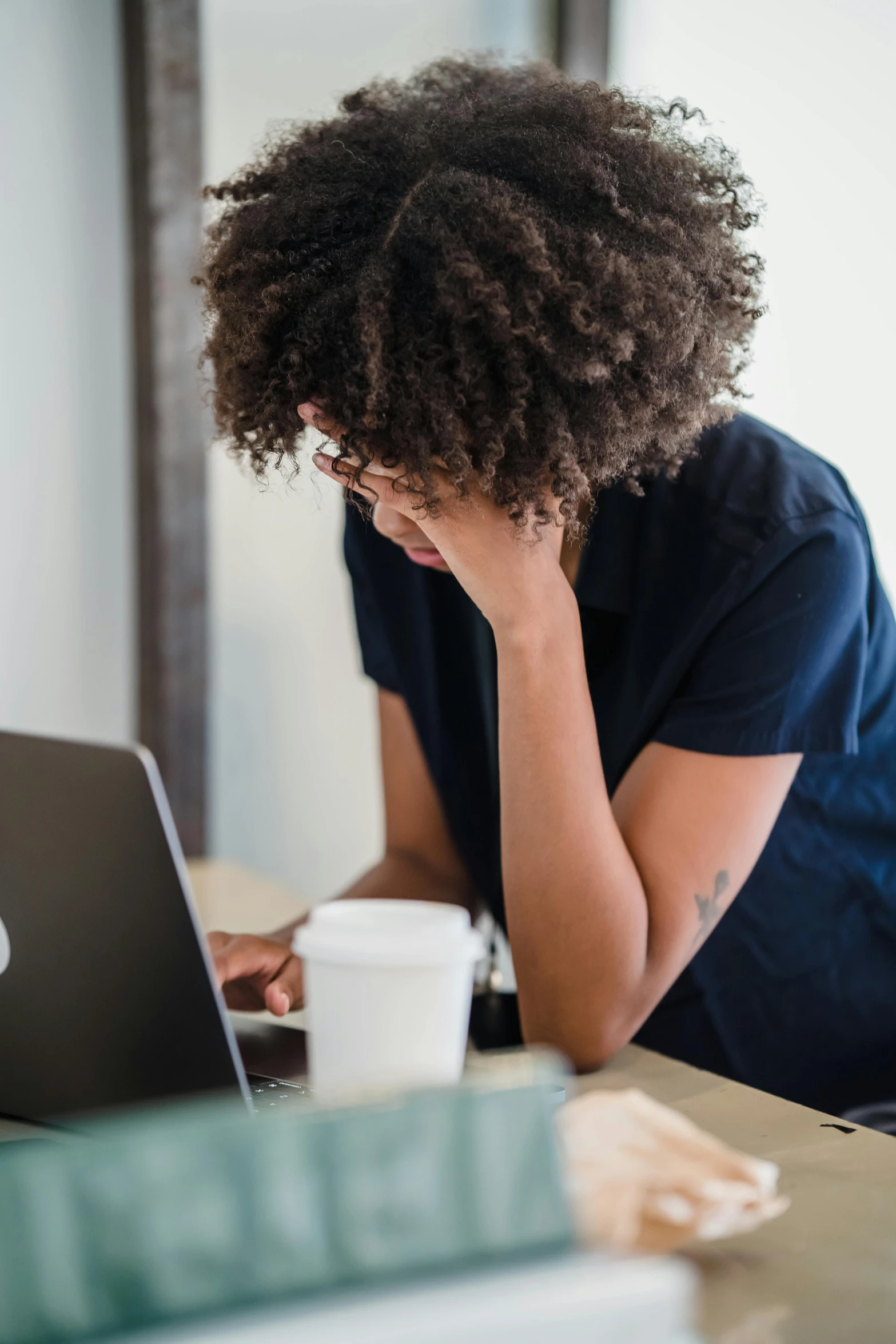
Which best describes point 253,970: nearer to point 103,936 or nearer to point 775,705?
point 103,936

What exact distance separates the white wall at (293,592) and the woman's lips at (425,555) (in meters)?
0.96

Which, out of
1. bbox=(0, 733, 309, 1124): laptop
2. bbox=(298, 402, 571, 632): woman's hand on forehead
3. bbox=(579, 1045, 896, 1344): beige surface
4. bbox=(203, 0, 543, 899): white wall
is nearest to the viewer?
bbox=(579, 1045, 896, 1344): beige surface

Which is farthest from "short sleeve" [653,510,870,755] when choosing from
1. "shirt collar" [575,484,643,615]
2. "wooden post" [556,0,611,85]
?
"wooden post" [556,0,611,85]

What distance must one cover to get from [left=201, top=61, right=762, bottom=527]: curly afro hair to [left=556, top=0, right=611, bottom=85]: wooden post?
51.9 inches

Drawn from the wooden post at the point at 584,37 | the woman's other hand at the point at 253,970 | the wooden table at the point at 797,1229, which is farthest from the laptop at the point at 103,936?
the wooden post at the point at 584,37

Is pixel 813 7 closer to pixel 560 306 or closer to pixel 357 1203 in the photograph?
pixel 560 306

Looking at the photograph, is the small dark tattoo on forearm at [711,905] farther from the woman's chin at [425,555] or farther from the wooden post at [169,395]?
the wooden post at [169,395]

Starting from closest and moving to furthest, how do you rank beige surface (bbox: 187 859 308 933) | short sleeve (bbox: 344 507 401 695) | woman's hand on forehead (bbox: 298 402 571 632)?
woman's hand on forehead (bbox: 298 402 571 632), short sleeve (bbox: 344 507 401 695), beige surface (bbox: 187 859 308 933)

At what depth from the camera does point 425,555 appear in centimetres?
102

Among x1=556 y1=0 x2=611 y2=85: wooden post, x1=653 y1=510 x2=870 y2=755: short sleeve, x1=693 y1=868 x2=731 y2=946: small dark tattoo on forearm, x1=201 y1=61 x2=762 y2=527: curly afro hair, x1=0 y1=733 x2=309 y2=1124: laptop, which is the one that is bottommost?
x1=693 y1=868 x2=731 y2=946: small dark tattoo on forearm

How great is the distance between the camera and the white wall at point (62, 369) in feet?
6.10

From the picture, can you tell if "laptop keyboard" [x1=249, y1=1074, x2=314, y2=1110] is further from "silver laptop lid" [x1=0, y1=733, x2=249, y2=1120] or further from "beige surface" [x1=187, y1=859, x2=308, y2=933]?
"beige surface" [x1=187, y1=859, x2=308, y2=933]

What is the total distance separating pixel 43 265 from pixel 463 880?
1219mm

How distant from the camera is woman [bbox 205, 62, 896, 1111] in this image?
2.55 ft
